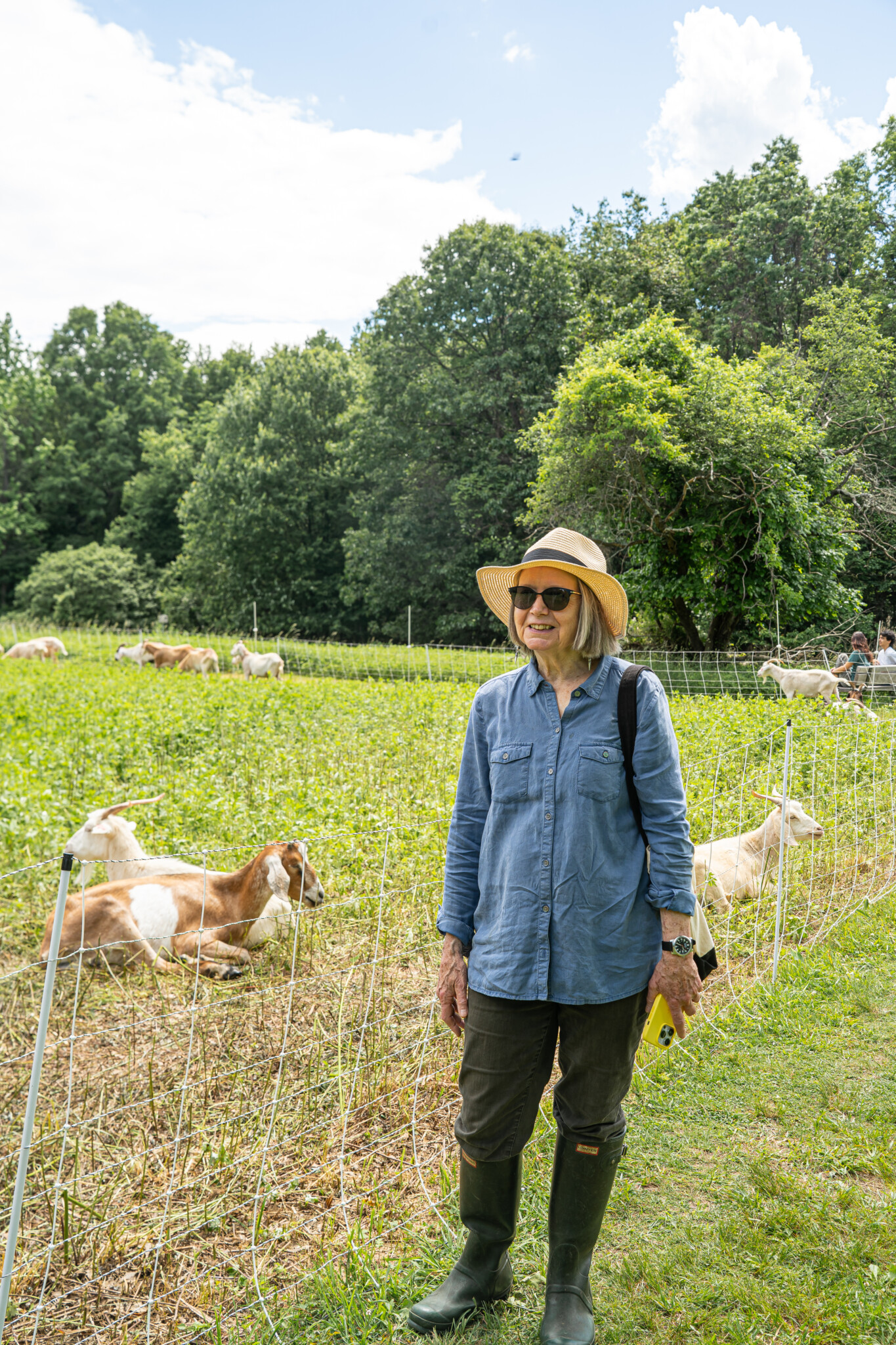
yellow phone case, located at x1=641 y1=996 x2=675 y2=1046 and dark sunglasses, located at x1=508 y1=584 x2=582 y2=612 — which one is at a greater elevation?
dark sunglasses, located at x1=508 y1=584 x2=582 y2=612

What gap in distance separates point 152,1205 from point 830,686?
13301 mm

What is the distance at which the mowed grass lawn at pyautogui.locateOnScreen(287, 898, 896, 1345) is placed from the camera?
2.43 meters

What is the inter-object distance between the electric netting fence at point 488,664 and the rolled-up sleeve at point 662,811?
11.5m

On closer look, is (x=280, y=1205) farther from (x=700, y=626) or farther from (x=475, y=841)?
(x=700, y=626)

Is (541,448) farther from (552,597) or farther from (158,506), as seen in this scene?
(158,506)

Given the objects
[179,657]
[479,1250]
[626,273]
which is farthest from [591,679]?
[626,273]

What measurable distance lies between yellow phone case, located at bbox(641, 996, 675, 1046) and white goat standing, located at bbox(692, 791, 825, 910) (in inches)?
107

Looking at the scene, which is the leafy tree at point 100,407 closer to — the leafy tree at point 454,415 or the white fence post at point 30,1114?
the leafy tree at point 454,415

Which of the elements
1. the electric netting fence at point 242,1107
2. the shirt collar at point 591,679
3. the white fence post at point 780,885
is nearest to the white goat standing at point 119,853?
the electric netting fence at point 242,1107

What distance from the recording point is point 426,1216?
2.88 metres

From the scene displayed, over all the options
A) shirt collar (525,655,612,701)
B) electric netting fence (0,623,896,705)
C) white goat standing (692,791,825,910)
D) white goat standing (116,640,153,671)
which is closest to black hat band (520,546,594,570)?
shirt collar (525,655,612,701)

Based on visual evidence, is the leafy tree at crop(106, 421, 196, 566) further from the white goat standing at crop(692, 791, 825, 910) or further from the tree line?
the white goat standing at crop(692, 791, 825, 910)

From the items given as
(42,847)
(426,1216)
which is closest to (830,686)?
(42,847)

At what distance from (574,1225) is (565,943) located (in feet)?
2.60
